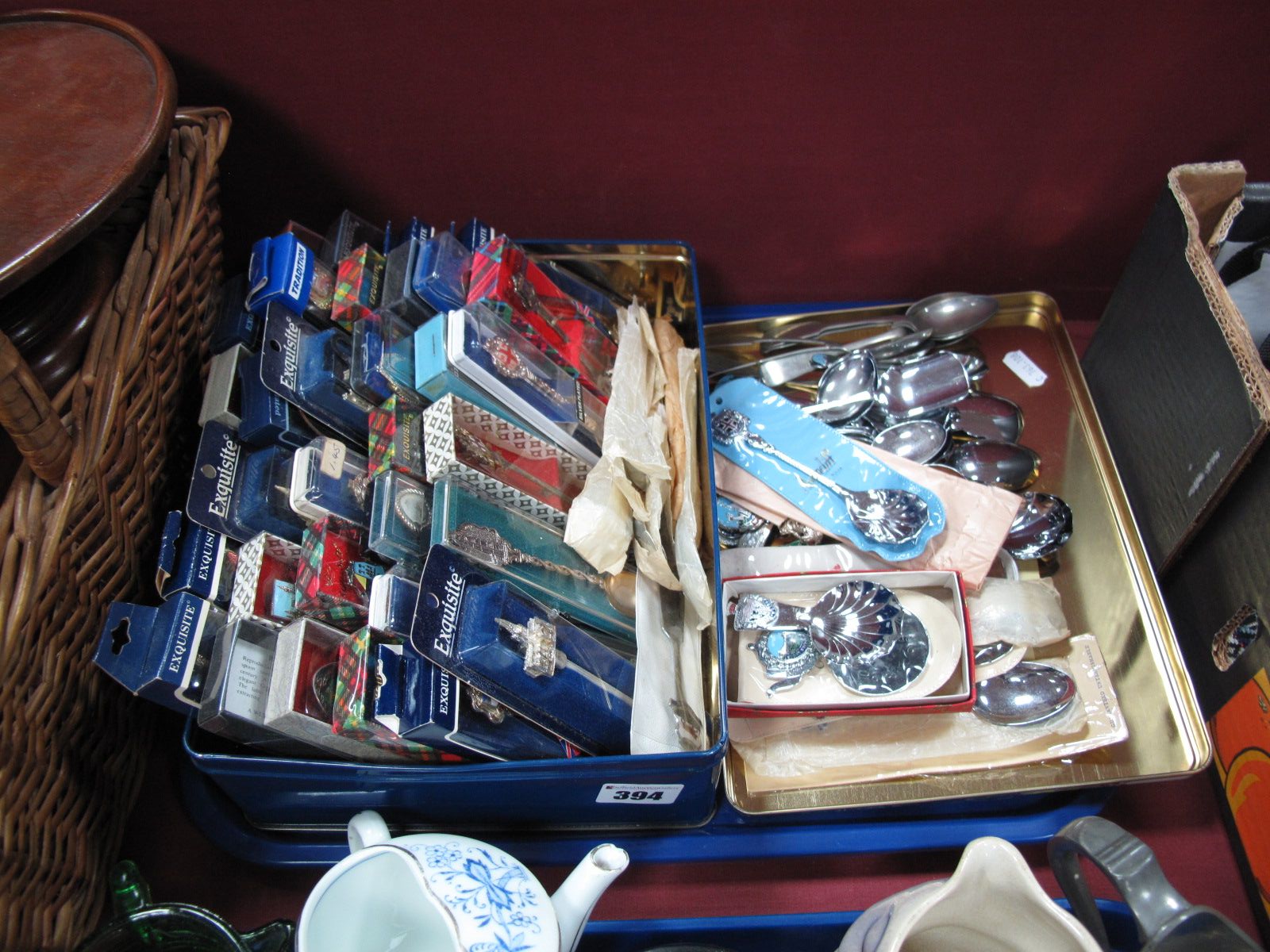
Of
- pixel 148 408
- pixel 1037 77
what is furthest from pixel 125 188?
pixel 1037 77

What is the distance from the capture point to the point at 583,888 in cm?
59

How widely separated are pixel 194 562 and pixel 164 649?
0.27ft

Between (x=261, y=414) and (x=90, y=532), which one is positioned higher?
(x=261, y=414)

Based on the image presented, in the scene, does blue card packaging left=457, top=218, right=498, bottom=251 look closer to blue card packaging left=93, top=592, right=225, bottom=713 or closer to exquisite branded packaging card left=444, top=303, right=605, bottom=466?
exquisite branded packaging card left=444, top=303, right=605, bottom=466

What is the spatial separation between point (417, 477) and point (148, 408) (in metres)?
0.23

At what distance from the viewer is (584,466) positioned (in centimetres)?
83

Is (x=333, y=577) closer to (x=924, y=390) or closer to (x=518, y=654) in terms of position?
(x=518, y=654)

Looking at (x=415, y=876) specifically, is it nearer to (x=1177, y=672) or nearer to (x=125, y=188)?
(x=125, y=188)

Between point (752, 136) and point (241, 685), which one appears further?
point (752, 136)

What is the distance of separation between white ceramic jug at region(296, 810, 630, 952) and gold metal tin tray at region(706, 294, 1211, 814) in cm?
22

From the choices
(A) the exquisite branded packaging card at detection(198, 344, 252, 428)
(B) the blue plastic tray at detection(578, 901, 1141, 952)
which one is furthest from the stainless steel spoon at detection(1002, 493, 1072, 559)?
(A) the exquisite branded packaging card at detection(198, 344, 252, 428)

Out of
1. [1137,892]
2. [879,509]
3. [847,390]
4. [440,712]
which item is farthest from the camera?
[847,390]

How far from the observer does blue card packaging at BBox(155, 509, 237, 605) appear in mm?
724

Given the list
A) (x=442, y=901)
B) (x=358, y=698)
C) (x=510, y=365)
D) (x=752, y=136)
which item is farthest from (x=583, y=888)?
(x=752, y=136)
